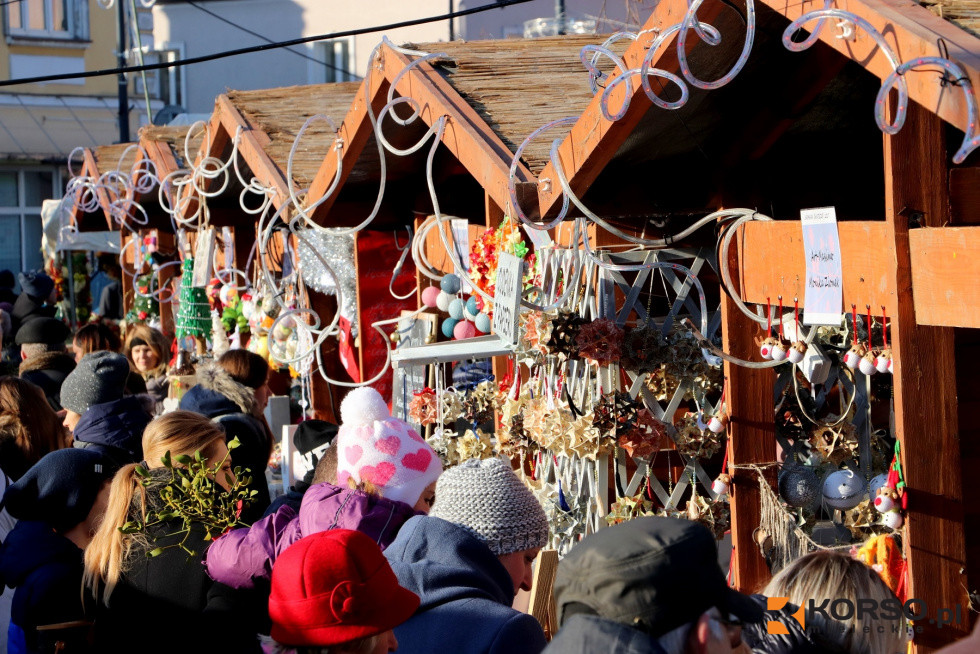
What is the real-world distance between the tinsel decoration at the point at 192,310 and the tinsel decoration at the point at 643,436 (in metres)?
6.11

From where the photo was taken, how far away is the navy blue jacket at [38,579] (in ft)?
11.3

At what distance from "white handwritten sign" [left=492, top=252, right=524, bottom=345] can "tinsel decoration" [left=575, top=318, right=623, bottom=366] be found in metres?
0.26

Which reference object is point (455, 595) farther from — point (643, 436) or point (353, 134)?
point (353, 134)

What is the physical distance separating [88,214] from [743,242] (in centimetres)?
1015

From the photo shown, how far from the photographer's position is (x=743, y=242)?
3.79 metres

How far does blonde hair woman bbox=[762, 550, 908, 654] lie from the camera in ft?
7.06

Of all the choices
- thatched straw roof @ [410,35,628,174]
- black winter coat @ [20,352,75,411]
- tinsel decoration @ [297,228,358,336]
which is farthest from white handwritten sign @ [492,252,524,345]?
black winter coat @ [20,352,75,411]

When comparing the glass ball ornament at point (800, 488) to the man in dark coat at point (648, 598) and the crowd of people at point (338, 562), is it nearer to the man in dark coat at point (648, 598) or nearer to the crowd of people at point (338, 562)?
the crowd of people at point (338, 562)

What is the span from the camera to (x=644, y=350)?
Answer: 4.18m

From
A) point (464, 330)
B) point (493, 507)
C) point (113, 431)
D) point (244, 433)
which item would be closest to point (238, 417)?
point (244, 433)

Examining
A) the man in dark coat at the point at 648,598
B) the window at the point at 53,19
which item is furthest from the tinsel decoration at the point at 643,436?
the window at the point at 53,19

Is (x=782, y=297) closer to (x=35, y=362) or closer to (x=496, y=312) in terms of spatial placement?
(x=496, y=312)

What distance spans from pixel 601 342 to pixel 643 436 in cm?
39

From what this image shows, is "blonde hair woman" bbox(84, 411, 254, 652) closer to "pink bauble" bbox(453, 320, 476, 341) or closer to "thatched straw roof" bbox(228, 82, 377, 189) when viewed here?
"pink bauble" bbox(453, 320, 476, 341)
